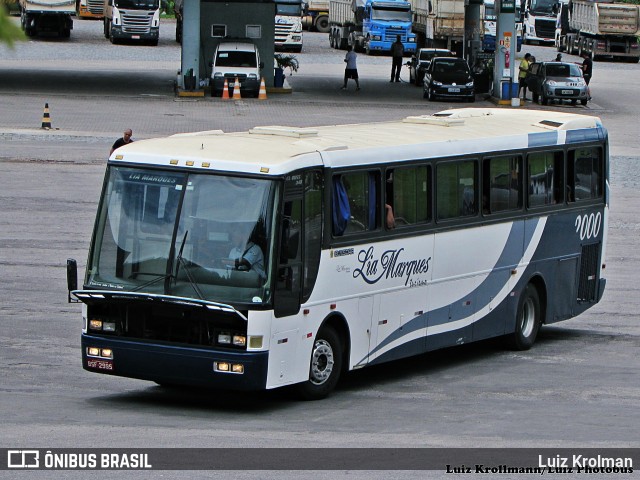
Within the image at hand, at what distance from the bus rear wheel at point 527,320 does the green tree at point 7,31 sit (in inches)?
479

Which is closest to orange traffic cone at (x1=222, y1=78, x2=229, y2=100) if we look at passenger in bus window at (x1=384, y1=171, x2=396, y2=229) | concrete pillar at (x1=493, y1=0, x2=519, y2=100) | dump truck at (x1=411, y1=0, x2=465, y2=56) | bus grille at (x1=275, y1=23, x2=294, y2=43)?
concrete pillar at (x1=493, y1=0, x2=519, y2=100)

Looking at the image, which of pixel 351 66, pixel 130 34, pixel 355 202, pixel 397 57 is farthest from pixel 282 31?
pixel 355 202

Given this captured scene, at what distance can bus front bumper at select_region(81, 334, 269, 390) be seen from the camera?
1248cm

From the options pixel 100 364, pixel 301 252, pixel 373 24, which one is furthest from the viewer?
A: pixel 373 24

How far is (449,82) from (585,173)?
34.7m

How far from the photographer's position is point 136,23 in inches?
2859

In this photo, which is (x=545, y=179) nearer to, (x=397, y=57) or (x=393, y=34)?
(x=397, y=57)

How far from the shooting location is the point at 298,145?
539 inches

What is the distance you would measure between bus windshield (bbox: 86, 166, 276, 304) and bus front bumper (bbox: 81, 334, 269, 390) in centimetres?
52

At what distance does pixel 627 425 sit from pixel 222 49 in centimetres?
4011

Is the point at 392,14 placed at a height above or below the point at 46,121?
above

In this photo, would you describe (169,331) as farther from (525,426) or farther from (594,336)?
(594,336)

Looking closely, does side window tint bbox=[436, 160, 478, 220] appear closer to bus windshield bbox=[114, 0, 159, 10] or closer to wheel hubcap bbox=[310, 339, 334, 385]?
wheel hubcap bbox=[310, 339, 334, 385]

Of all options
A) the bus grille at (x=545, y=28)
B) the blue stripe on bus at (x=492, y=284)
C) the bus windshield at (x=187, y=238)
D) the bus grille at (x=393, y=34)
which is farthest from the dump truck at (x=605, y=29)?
the bus windshield at (x=187, y=238)
